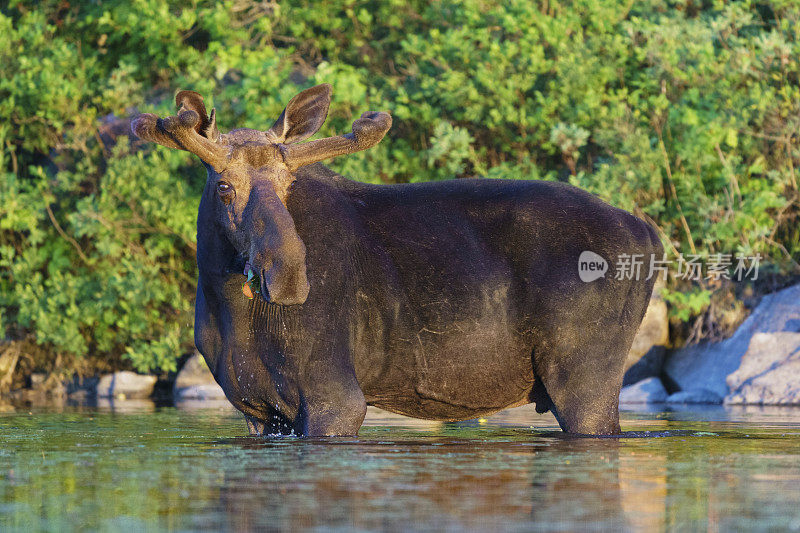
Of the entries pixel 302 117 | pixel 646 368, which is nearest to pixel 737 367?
pixel 646 368

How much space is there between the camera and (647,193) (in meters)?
16.8

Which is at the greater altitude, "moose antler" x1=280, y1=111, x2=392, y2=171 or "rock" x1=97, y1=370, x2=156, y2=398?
"moose antler" x1=280, y1=111, x2=392, y2=171

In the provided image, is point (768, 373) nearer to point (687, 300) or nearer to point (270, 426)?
point (687, 300)

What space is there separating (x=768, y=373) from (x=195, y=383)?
8100 mm

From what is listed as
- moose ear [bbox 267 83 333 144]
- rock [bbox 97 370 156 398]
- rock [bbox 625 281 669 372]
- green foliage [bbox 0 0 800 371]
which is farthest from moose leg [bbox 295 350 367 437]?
rock [bbox 97 370 156 398]

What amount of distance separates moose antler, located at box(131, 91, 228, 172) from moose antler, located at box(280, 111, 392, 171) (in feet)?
1.39

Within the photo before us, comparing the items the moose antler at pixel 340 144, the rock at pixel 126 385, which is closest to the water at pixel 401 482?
the moose antler at pixel 340 144

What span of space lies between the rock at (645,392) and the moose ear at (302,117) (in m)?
8.56

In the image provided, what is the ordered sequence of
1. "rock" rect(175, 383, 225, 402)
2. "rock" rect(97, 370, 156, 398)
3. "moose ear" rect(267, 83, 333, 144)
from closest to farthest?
"moose ear" rect(267, 83, 333, 144) → "rock" rect(175, 383, 225, 402) → "rock" rect(97, 370, 156, 398)

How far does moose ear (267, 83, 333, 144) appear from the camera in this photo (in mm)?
7914

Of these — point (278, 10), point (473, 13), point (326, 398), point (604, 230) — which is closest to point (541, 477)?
point (326, 398)

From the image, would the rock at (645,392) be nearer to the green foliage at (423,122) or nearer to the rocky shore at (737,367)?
the rocky shore at (737,367)

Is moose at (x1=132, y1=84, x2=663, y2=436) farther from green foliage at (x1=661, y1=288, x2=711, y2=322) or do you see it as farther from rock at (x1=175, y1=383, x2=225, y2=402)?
rock at (x1=175, y1=383, x2=225, y2=402)

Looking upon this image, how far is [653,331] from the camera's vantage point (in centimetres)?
1662
